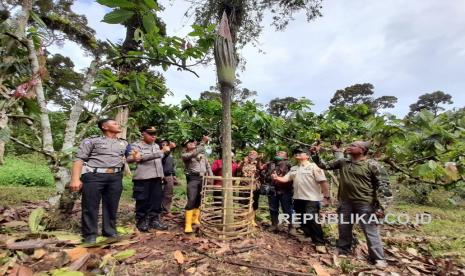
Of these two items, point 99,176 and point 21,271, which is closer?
point 21,271

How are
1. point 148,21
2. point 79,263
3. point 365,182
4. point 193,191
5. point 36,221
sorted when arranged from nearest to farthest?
point 148,21 < point 79,263 < point 36,221 < point 365,182 < point 193,191

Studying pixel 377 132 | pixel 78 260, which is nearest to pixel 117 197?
pixel 78 260

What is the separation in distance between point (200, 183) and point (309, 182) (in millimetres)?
1618

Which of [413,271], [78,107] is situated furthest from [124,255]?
[413,271]

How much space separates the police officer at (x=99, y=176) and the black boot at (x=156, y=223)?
0.81m

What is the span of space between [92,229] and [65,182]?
103cm

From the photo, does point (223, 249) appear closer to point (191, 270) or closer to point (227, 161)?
point (191, 270)

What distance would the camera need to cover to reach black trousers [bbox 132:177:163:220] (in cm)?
454

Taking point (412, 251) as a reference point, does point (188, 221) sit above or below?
above

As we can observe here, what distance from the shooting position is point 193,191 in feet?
16.3

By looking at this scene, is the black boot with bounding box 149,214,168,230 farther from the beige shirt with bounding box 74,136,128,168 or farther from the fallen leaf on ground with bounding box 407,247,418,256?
the fallen leaf on ground with bounding box 407,247,418,256

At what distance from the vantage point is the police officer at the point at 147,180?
451 centimetres

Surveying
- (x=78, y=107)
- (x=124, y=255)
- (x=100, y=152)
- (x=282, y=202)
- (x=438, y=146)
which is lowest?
(x=124, y=255)

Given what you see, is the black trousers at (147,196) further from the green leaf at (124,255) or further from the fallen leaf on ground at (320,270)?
the fallen leaf on ground at (320,270)
